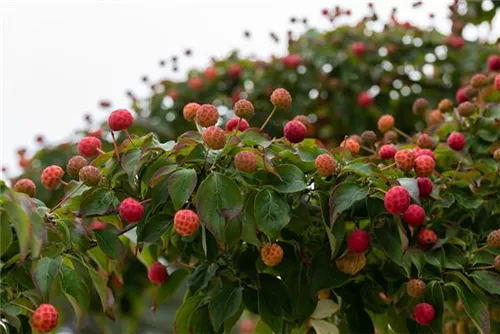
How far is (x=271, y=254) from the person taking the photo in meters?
1.71

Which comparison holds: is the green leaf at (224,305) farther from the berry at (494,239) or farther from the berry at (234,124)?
the berry at (494,239)

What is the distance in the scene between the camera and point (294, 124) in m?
1.71

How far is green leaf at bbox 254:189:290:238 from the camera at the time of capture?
1575 millimetres

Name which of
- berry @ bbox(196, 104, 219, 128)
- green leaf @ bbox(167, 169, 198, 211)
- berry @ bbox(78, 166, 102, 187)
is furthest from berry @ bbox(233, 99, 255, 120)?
berry @ bbox(78, 166, 102, 187)

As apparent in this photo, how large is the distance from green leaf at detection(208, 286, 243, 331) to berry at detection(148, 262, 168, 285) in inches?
9.9

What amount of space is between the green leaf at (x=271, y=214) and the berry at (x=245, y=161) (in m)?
0.06

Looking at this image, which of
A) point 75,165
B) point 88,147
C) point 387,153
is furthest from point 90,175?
point 387,153

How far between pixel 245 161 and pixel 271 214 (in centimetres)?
10

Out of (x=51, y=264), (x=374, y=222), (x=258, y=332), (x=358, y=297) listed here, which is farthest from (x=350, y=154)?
(x=51, y=264)

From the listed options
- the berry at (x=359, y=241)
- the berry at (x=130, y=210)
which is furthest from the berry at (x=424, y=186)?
the berry at (x=130, y=210)

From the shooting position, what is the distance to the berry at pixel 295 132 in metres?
1.71

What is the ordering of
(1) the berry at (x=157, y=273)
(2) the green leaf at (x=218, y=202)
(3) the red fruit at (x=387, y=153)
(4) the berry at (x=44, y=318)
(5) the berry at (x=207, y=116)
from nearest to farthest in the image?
1. (4) the berry at (x=44, y=318)
2. (2) the green leaf at (x=218, y=202)
3. (5) the berry at (x=207, y=116)
4. (3) the red fruit at (x=387, y=153)
5. (1) the berry at (x=157, y=273)

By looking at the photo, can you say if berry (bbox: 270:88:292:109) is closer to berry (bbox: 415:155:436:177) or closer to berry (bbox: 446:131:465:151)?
berry (bbox: 415:155:436:177)

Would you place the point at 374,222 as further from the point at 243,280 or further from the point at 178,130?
the point at 178,130
